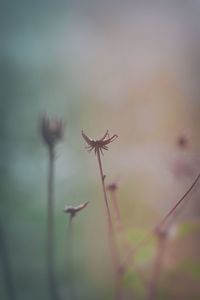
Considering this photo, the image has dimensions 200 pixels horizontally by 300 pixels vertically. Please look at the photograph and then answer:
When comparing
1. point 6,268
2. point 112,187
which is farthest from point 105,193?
point 6,268

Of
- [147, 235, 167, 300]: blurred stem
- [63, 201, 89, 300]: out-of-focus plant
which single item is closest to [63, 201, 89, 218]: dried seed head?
[63, 201, 89, 300]: out-of-focus plant

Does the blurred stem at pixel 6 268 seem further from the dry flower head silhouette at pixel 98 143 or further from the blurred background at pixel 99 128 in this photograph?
the dry flower head silhouette at pixel 98 143

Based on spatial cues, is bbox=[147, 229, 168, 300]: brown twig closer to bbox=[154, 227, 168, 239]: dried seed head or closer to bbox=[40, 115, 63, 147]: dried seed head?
bbox=[154, 227, 168, 239]: dried seed head

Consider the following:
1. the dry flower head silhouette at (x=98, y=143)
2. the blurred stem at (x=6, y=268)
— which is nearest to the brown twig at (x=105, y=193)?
the dry flower head silhouette at (x=98, y=143)

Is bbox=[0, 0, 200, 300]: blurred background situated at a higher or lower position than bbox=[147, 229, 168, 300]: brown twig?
higher

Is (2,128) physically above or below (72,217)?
above

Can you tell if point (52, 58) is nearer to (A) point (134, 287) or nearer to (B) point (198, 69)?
(B) point (198, 69)

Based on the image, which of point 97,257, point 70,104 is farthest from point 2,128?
point 97,257

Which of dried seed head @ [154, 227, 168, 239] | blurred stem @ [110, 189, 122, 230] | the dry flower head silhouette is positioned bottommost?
dried seed head @ [154, 227, 168, 239]
